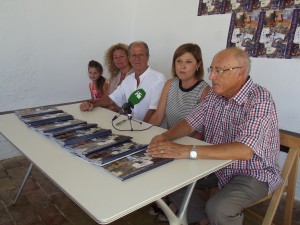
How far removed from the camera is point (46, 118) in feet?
5.77

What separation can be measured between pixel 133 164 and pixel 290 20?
1.82 metres

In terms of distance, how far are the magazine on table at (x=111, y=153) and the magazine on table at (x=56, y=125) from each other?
1.30ft

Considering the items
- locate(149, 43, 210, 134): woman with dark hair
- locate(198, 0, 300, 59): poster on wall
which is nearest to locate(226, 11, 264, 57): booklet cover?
locate(198, 0, 300, 59): poster on wall

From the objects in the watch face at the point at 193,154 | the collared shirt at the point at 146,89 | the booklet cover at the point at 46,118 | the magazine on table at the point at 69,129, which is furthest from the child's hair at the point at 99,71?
the watch face at the point at 193,154

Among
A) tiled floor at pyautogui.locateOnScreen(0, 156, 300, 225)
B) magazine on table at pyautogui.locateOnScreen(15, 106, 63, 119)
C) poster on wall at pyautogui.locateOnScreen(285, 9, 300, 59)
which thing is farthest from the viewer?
poster on wall at pyautogui.locateOnScreen(285, 9, 300, 59)

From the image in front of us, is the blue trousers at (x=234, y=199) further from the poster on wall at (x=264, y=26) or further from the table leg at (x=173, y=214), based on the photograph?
the poster on wall at (x=264, y=26)

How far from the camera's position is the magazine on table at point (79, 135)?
139 cm

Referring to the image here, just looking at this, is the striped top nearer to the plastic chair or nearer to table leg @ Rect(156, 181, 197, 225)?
the plastic chair

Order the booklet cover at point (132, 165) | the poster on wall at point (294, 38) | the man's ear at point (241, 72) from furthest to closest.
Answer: the poster on wall at point (294, 38)
the man's ear at point (241, 72)
the booklet cover at point (132, 165)

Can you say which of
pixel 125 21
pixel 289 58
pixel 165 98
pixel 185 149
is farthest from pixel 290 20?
pixel 125 21

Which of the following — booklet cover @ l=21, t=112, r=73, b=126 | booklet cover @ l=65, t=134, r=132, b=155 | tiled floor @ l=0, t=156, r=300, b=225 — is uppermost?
booklet cover @ l=65, t=134, r=132, b=155

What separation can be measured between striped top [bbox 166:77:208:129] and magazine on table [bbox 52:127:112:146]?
0.74 metres

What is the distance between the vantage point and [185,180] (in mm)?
1101

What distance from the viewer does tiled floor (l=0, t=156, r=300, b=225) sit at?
2002 millimetres
